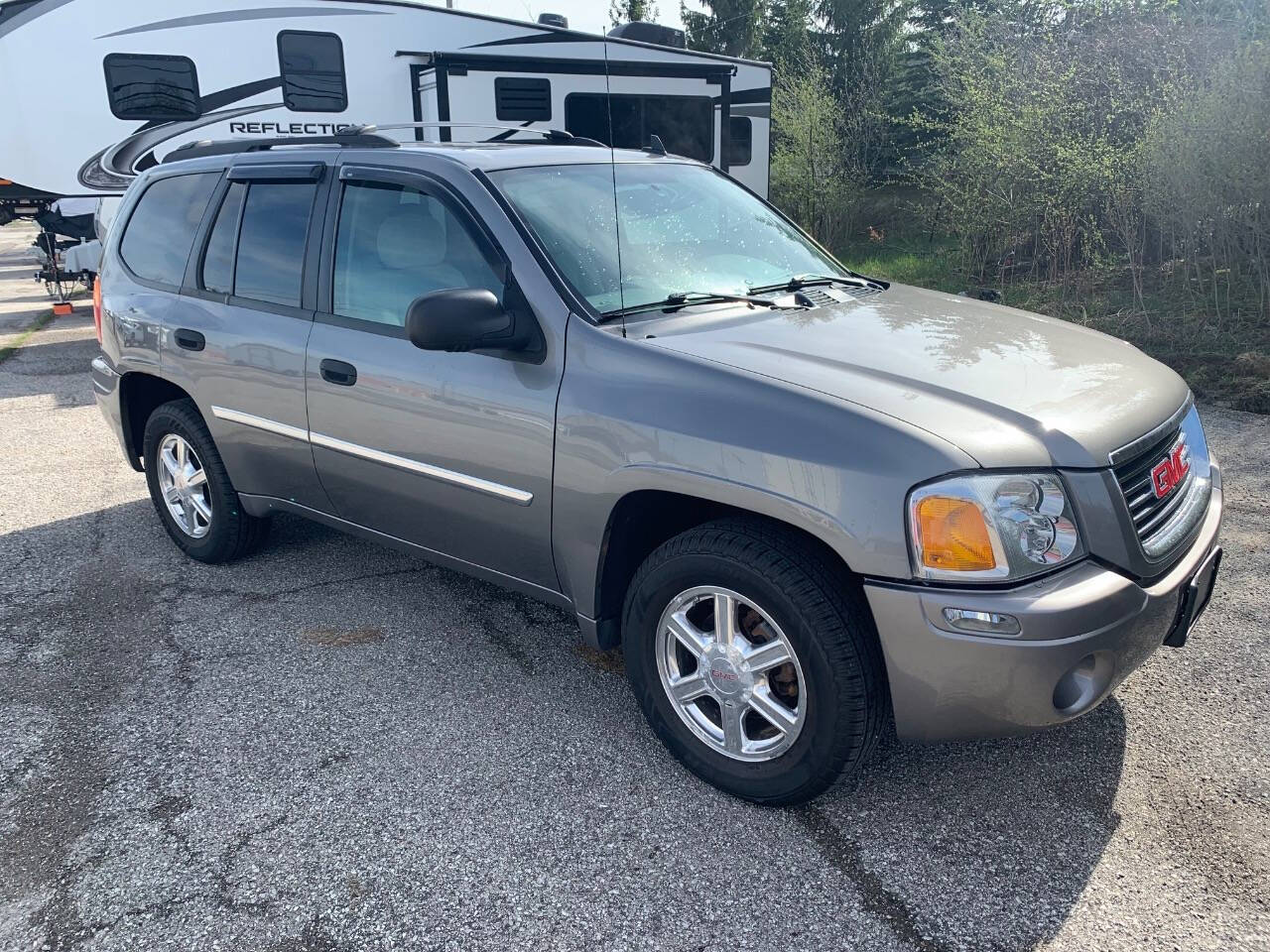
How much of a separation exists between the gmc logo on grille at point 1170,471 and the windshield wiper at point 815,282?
1362 millimetres

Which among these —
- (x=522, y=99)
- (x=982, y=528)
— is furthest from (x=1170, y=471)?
(x=522, y=99)

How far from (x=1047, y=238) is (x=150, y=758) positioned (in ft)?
33.7

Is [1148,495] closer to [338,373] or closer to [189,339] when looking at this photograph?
[338,373]

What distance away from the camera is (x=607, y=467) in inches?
114

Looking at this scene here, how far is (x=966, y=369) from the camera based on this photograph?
112 inches

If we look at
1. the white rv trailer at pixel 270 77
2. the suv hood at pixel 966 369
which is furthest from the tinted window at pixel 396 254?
the white rv trailer at pixel 270 77

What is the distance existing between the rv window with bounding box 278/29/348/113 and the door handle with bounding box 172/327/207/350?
25.8 ft

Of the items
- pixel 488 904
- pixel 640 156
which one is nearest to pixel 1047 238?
pixel 640 156

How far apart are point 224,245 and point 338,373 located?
3.57 ft

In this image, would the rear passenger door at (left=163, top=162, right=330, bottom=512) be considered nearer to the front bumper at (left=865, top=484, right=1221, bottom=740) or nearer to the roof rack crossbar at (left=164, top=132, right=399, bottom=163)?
the roof rack crossbar at (left=164, top=132, right=399, bottom=163)

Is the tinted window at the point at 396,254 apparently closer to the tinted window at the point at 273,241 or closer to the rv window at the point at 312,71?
the tinted window at the point at 273,241

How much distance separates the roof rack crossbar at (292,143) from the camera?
12.7 feet

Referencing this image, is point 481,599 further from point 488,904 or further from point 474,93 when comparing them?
point 474,93

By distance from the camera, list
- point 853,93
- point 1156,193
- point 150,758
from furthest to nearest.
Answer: point 853,93
point 1156,193
point 150,758
